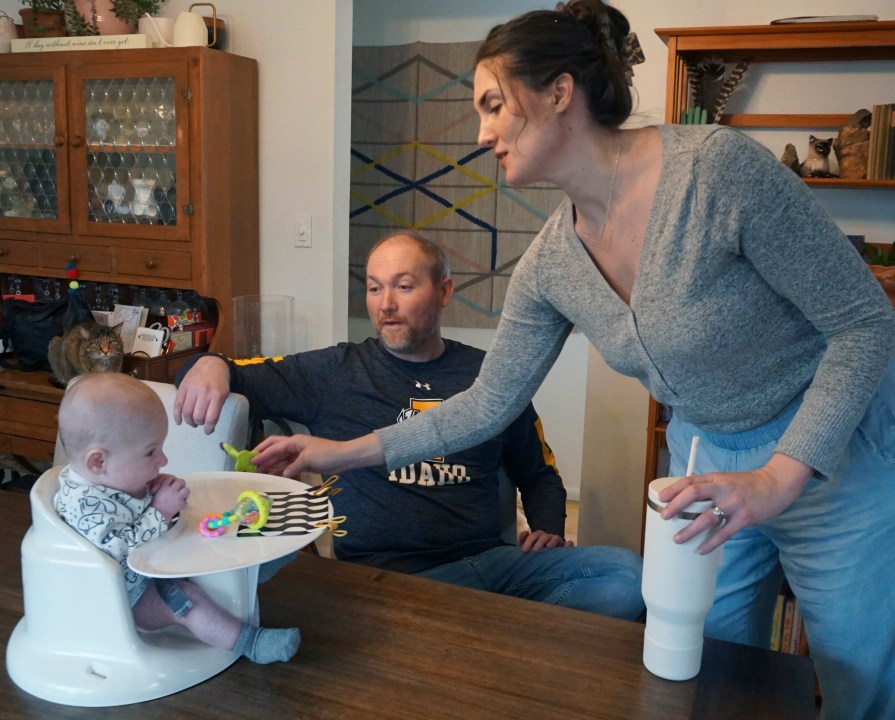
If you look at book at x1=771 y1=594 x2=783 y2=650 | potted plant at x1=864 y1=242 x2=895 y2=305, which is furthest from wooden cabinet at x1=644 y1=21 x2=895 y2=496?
book at x1=771 y1=594 x2=783 y2=650

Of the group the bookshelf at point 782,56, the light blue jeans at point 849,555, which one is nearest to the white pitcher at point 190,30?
the bookshelf at point 782,56

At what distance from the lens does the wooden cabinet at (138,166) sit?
9.64 feet

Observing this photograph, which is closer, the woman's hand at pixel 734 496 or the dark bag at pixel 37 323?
the woman's hand at pixel 734 496

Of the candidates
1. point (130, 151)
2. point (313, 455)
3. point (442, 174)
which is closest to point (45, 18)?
point (130, 151)

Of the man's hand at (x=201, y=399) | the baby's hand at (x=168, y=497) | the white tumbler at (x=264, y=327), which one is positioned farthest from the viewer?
the white tumbler at (x=264, y=327)

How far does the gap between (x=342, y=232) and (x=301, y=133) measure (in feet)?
1.19

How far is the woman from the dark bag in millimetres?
1920

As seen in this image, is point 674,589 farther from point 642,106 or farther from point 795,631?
point 642,106

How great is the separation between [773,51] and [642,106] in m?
0.41

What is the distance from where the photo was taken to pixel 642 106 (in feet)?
9.21

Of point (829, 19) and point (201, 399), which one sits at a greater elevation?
point (829, 19)

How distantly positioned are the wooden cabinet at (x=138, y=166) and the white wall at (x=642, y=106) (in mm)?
1221

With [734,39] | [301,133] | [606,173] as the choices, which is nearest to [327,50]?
[301,133]

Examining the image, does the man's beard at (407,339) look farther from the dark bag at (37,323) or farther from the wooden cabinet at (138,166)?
the dark bag at (37,323)
